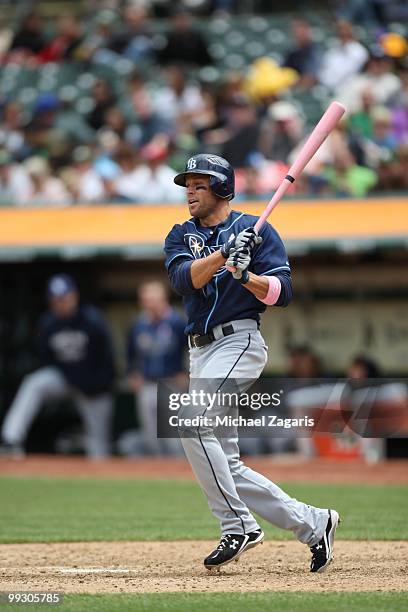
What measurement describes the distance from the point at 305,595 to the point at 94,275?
8.58 m

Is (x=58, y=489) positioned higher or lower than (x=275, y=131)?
lower

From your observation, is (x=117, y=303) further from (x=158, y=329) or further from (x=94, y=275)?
(x=158, y=329)

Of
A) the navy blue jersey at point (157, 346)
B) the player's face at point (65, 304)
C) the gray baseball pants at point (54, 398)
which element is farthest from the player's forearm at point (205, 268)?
the gray baseball pants at point (54, 398)

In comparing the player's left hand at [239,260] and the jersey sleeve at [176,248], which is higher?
the jersey sleeve at [176,248]

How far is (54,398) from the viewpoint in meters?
11.7

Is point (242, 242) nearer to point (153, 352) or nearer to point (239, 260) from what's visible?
point (239, 260)

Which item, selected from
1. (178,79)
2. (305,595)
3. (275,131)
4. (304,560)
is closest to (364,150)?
(275,131)

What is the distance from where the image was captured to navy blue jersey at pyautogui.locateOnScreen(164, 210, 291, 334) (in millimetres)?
4918

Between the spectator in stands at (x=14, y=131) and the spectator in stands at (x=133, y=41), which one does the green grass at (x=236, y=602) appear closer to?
the spectator in stands at (x=14, y=131)

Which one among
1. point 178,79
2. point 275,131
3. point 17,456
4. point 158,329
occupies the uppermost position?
point 178,79

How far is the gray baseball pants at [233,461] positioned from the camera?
4824 mm

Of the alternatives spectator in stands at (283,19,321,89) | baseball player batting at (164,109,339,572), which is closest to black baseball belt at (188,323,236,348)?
baseball player batting at (164,109,339,572)

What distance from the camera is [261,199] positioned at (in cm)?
1073

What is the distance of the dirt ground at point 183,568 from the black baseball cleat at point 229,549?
0.07 meters
